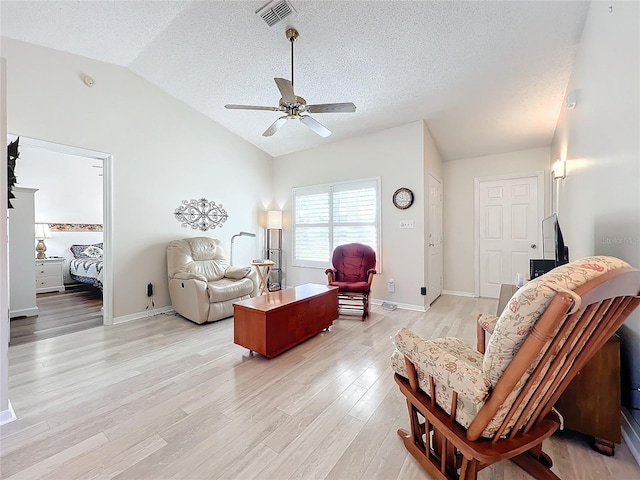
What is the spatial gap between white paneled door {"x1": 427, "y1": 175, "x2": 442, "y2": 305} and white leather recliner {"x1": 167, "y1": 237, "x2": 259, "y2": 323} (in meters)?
2.70

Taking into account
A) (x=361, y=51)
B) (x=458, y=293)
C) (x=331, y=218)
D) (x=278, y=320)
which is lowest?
(x=458, y=293)

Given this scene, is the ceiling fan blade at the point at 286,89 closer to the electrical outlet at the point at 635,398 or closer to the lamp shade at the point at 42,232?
the electrical outlet at the point at 635,398

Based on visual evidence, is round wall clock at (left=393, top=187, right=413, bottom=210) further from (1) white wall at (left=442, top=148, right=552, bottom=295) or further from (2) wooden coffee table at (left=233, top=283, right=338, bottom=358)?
(2) wooden coffee table at (left=233, top=283, right=338, bottom=358)

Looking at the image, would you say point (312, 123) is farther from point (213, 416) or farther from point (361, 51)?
point (213, 416)

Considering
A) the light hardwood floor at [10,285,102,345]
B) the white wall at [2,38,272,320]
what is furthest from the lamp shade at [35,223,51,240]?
the white wall at [2,38,272,320]

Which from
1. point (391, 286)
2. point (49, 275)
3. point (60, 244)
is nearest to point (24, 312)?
point (49, 275)

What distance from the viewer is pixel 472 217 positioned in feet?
15.7

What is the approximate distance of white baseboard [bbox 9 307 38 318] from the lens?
360 cm

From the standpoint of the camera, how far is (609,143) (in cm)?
179

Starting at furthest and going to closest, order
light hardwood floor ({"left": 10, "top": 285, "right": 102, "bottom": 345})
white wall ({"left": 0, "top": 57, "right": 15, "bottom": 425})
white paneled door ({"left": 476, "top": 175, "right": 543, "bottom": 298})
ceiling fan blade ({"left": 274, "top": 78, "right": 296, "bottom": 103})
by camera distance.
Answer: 1. white paneled door ({"left": 476, "top": 175, "right": 543, "bottom": 298})
2. light hardwood floor ({"left": 10, "top": 285, "right": 102, "bottom": 345})
3. ceiling fan blade ({"left": 274, "top": 78, "right": 296, "bottom": 103})
4. white wall ({"left": 0, "top": 57, "right": 15, "bottom": 425})

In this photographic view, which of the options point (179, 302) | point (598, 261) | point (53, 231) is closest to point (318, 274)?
point (179, 302)

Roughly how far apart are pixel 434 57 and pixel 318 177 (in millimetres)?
2619

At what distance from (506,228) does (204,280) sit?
186 inches

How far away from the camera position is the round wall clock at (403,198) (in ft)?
13.1
